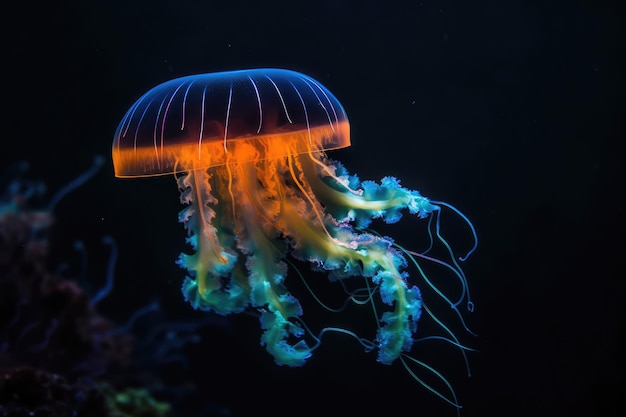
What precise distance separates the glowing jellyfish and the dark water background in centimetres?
88

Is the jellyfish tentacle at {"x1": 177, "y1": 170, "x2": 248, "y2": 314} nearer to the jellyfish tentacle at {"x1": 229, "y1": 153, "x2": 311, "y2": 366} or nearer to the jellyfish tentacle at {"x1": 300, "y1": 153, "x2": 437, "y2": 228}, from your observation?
the jellyfish tentacle at {"x1": 229, "y1": 153, "x2": 311, "y2": 366}

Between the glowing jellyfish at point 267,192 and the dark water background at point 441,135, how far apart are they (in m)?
0.88

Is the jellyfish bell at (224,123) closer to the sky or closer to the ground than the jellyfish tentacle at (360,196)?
closer to the sky

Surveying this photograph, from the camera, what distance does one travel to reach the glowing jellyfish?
2.66m

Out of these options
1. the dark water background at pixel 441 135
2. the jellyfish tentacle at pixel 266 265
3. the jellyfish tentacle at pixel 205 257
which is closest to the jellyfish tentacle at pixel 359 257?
the jellyfish tentacle at pixel 266 265

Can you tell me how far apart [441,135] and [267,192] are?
5.13 ft

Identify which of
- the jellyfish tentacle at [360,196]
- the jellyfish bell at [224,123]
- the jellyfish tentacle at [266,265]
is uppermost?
the jellyfish bell at [224,123]

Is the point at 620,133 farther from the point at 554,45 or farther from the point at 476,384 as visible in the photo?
the point at 476,384

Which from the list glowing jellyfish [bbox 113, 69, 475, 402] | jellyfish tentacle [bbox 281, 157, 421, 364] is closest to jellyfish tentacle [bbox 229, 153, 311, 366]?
glowing jellyfish [bbox 113, 69, 475, 402]

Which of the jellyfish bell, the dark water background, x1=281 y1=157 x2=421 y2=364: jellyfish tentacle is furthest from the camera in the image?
the dark water background

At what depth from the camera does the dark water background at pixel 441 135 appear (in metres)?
3.89

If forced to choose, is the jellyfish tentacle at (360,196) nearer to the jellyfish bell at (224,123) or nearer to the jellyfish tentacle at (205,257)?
the jellyfish bell at (224,123)

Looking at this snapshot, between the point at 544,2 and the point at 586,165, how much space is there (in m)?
1.28

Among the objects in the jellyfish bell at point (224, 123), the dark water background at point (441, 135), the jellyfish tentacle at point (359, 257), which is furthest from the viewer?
the dark water background at point (441, 135)
